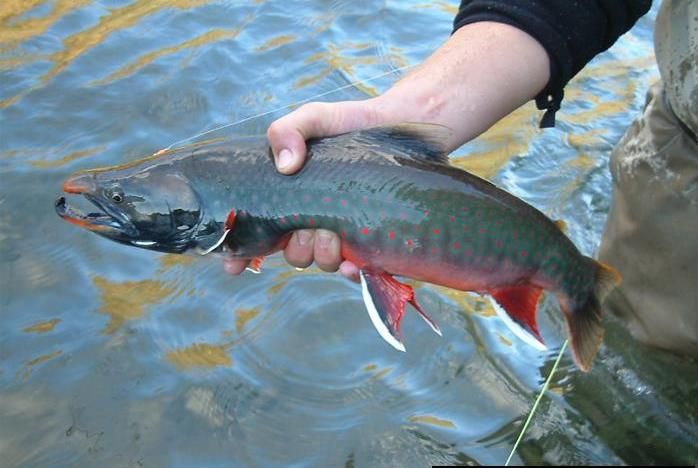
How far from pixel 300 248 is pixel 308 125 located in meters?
0.45

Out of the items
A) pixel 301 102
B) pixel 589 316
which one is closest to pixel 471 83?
pixel 589 316

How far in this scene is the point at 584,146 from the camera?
624 centimetres

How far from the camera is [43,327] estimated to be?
452 cm

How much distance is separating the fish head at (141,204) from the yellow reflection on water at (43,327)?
5.48ft

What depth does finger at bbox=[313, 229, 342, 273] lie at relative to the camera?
119 inches

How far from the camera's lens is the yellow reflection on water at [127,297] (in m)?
4.62

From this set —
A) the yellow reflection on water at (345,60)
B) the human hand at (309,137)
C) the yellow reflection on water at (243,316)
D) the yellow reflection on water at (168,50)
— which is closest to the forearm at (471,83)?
the human hand at (309,137)

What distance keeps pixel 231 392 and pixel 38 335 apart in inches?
42.9

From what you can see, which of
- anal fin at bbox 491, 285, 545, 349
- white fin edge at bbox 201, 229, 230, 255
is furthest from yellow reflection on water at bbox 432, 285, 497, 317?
white fin edge at bbox 201, 229, 230, 255

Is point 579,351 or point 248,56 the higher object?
point 579,351

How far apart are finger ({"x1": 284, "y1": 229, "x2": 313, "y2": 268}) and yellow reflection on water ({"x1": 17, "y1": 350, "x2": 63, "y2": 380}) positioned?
1764mm

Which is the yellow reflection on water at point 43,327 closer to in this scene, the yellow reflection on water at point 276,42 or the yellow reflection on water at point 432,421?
the yellow reflection on water at point 432,421

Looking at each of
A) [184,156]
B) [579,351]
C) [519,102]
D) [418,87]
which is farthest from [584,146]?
[184,156]

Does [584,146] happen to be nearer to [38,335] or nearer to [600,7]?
[600,7]
